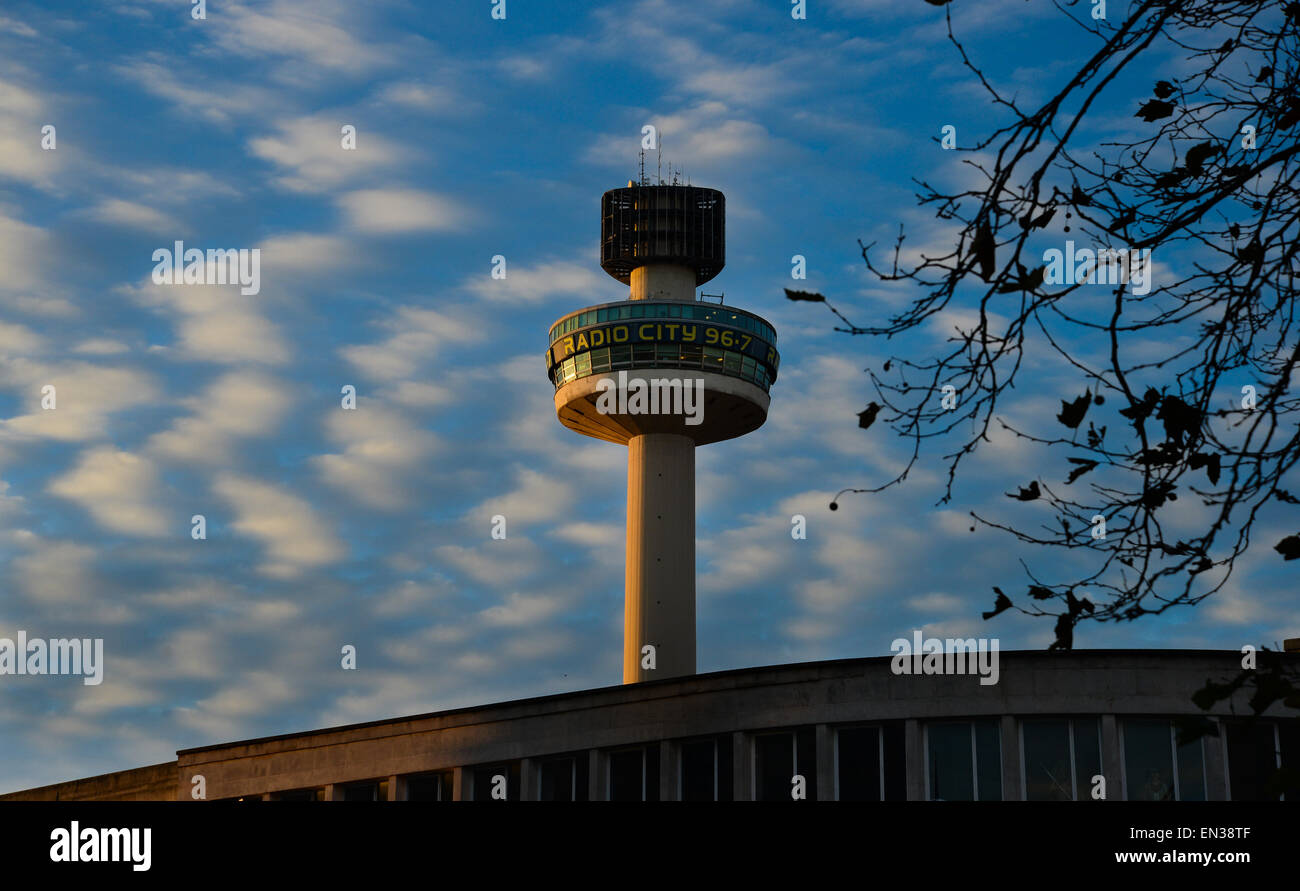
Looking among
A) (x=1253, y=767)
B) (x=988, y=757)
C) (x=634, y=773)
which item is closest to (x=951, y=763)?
(x=988, y=757)

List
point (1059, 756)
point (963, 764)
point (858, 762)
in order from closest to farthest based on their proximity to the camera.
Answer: point (1059, 756) → point (963, 764) → point (858, 762)

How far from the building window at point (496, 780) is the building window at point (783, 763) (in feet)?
29.8

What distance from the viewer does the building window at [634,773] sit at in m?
50.8

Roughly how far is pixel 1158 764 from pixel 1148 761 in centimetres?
27

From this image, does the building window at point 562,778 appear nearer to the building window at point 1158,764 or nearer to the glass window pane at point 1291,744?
the building window at point 1158,764

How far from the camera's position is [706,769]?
4966cm

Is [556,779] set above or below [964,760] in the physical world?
below

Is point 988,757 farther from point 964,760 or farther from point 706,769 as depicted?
point 706,769

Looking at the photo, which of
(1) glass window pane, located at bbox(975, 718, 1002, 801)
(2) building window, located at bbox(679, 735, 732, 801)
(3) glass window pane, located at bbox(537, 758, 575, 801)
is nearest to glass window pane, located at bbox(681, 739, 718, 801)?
(2) building window, located at bbox(679, 735, 732, 801)

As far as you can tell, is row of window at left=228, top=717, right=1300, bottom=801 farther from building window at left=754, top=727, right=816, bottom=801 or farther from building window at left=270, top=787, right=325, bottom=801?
building window at left=270, top=787, right=325, bottom=801

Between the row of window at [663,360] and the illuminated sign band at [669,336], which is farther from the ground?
the illuminated sign band at [669,336]

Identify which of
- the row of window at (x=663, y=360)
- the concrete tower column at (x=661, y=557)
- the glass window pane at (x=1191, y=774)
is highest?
the row of window at (x=663, y=360)

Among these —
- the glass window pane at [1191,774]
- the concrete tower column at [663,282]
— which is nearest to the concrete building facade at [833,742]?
the glass window pane at [1191,774]
